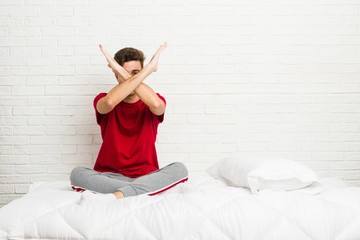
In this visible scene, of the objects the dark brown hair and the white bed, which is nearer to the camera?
Result: the white bed

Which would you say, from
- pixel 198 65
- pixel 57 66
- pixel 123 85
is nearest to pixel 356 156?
pixel 198 65

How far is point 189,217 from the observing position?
2189 mm

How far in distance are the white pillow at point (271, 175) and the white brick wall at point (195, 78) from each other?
1079mm

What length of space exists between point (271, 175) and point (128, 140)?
3.37 feet

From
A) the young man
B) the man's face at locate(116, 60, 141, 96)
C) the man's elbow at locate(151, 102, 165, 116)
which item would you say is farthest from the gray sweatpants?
the man's face at locate(116, 60, 141, 96)

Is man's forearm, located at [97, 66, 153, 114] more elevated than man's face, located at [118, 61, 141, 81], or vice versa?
man's face, located at [118, 61, 141, 81]

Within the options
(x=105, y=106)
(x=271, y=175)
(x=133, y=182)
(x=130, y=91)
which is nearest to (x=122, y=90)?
(x=130, y=91)

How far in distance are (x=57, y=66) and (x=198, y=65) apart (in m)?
1.00

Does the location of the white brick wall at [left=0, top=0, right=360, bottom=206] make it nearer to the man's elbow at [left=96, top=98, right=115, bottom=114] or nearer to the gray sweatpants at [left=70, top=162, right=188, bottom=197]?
the man's elbow at [left=96, top=98, right=115, bottom=114]

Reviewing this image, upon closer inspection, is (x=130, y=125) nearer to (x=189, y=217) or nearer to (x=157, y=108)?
(x=157, y=108)

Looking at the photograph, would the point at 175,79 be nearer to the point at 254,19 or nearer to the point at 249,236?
the point at 254,19

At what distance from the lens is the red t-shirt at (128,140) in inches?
124

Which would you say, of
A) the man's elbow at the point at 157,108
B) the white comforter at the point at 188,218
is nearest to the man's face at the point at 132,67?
the man's elbow at the point at 157,108

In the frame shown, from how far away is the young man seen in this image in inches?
118
